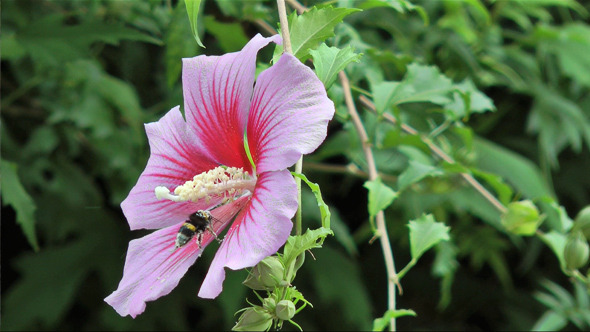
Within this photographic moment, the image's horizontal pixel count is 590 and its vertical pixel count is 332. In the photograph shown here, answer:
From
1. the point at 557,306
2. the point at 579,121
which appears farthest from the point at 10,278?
the point at 579,121

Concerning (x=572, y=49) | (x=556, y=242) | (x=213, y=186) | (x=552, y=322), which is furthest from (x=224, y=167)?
(x=572, y=49)

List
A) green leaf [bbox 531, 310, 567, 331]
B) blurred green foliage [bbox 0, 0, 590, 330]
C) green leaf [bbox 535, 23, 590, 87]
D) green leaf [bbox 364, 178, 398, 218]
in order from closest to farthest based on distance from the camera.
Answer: green leaf [bbox 364, 178, 398, 218] < blurred green foliage [bbox 0, 0, 590, 330] < green leaf [bbox 531, 310, 567, 331] < green leaf [bbox 535, 23, 590, 87]

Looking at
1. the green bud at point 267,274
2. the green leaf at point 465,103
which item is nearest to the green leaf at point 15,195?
the green bud at point 267,274

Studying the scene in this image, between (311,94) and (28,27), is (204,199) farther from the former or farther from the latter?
(28,27)

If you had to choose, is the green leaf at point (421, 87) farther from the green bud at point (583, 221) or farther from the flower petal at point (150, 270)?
the flower petal at point (150, 270)

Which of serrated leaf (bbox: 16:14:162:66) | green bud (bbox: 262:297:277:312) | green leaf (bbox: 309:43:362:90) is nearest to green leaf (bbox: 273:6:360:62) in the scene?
green leaf (bbox: 309:43:362:90)

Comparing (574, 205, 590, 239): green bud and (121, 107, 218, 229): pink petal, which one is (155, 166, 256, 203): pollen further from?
(574, 205, 590, 239): green bud
